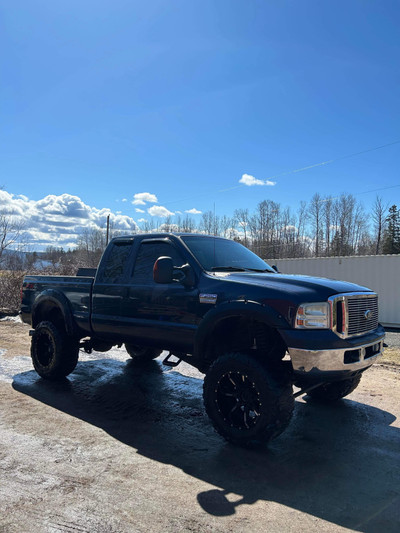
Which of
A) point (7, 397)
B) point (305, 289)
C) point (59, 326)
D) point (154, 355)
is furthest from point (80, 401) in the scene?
point (305, 289)

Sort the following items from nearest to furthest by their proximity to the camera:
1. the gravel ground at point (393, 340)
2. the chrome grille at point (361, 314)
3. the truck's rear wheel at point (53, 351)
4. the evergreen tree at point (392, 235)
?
the chrome grille at point (361, 314) < the truck's rear wheel at point (53, 351) < the gravel ground at point (393, 340) < the evergreen tree at point (392, 235)

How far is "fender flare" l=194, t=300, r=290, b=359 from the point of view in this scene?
12.7 feet

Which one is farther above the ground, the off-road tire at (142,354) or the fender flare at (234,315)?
the fender flare at (234,315)

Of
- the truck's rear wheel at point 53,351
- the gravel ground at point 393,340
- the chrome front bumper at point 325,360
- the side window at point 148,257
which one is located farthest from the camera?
the gravel ground at point 393,340

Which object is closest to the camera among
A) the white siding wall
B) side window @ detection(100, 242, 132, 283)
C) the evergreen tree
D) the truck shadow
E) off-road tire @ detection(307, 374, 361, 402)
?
the truck shadow

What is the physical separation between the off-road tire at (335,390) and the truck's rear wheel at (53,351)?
3.64 metres

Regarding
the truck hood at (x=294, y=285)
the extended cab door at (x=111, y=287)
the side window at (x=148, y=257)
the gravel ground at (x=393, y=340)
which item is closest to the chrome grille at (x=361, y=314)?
the truck hood at (x=294, y=285)

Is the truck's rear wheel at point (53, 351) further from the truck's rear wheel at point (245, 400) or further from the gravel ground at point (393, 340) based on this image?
the gravel ground at point (393, 340)

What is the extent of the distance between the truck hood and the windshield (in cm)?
36

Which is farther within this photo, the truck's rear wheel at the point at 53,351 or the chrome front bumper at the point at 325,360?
the truck's rear wheel at the point at 53,351

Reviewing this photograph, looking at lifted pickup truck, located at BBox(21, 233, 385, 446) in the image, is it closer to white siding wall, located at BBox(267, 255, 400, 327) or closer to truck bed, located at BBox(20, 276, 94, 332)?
truck bed, located at BBox(20, 276, 94, 332)

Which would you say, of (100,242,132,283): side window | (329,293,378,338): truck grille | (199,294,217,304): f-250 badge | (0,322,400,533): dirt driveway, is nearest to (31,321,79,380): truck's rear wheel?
(0,322,400,533): dirt driveway

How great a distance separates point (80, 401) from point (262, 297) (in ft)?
9.91

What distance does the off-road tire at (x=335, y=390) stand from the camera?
5258mm
